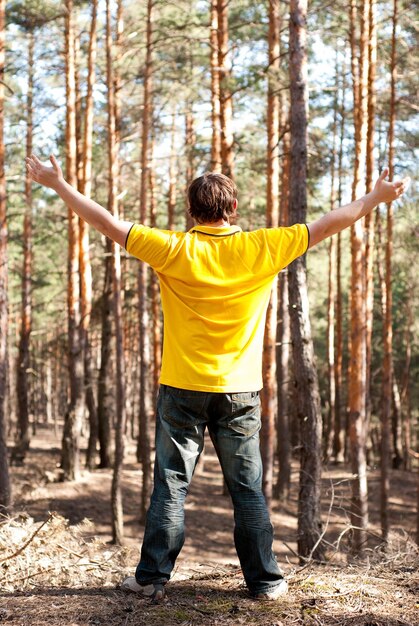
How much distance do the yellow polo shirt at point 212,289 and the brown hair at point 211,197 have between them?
2.8 inches

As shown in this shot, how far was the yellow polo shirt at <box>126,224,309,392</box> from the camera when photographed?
11.2 feet

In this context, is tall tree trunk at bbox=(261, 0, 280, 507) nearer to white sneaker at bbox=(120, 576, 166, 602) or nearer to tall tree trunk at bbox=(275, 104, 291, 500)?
tall tree trunk at bbox=(275, 104, 291, 500)

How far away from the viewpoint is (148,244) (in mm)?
3412

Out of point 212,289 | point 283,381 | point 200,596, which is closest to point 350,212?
point 212,289

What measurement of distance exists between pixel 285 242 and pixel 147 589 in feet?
6.23

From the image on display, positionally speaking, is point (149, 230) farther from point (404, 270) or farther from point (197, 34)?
point (404, 270)

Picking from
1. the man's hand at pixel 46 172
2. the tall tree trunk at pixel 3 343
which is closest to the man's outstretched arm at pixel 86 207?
the man's hand at pixel 46 172

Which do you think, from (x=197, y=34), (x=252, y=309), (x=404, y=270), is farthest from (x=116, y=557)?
(x=404, y=270)

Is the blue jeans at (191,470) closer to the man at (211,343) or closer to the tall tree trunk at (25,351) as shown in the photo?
the man at (211,343)

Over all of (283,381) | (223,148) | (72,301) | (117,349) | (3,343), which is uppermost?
(223,148)

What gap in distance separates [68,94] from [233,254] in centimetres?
1444

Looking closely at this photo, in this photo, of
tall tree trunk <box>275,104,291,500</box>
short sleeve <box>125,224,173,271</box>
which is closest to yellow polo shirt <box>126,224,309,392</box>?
short sleeve <box>125,224,173,271</box>

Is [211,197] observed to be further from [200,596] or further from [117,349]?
[117,349]

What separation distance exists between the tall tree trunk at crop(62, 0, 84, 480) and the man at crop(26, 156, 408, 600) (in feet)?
42.6
